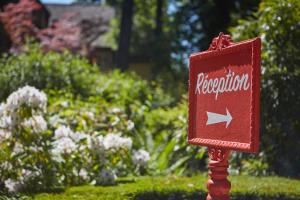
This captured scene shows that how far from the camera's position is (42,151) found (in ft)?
21.6

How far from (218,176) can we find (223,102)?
20.5 inches

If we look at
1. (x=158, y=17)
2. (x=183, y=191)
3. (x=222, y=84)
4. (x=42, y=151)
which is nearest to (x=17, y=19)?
(x=158, y=17)

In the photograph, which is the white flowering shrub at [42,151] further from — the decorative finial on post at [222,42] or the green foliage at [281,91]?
the decorative finial on post at [222,42]

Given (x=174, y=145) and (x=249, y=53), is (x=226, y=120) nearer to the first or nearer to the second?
(x=249, y=53)

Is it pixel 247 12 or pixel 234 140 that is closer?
pixel 234 140

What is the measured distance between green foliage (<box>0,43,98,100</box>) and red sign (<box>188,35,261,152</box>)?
719 cm

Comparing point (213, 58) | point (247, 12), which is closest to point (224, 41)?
point (213, 58)

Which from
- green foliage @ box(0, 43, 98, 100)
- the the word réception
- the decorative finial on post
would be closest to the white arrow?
the the word réception

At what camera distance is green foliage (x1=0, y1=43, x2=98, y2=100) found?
10742 millimetres

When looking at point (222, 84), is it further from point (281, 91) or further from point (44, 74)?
point (44, 74)

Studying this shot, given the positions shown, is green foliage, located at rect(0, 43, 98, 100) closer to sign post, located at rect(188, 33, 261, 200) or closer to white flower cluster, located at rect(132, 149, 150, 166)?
white flower cluster, located at rect(132, 149, 150, 166)

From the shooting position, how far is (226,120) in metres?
3.59

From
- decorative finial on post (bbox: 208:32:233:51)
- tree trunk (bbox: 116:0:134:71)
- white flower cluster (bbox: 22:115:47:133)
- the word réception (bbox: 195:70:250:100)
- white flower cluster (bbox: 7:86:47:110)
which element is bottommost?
white flower cluster (bbox: 22:115:47:133)

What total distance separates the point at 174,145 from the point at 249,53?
604cm
